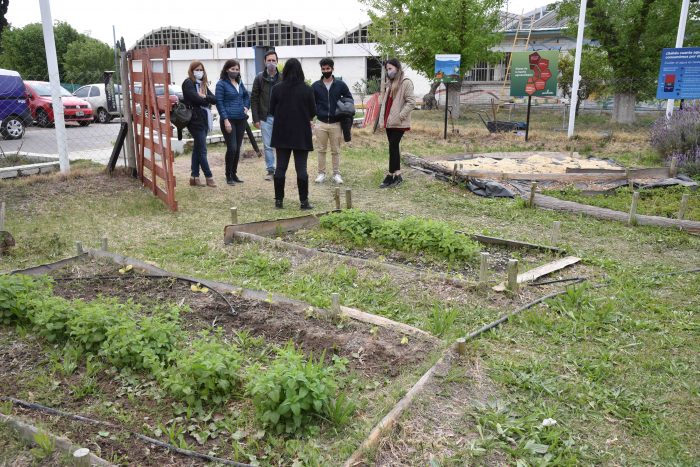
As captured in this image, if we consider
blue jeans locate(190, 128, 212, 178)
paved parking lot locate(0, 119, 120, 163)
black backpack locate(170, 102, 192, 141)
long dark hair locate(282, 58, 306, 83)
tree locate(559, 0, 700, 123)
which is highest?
tree locate(559, 0, 700, 123)

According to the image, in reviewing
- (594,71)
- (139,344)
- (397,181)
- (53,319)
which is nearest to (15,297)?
(53,319)

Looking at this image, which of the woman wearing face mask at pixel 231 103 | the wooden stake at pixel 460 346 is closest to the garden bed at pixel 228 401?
the wooden stake at pixel 460 346

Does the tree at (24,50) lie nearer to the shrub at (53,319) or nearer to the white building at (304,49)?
the white building at (304,49)

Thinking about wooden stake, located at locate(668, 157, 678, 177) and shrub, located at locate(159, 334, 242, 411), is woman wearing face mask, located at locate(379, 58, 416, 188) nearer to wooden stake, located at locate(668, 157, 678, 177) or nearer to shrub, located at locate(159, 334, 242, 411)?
Answer: wooden stake, located at locate(668, 157, 678, 177)

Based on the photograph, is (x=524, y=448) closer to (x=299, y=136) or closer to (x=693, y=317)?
(x=693, y=317)

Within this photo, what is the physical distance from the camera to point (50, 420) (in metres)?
3.07

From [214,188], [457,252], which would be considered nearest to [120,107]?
[214,188]

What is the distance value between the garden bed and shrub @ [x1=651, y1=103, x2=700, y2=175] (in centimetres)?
833

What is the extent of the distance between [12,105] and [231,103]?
30.0 ft

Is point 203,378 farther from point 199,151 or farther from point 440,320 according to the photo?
point 199,151

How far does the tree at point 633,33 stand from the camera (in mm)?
17672

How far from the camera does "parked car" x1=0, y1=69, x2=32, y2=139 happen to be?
14.7 metres

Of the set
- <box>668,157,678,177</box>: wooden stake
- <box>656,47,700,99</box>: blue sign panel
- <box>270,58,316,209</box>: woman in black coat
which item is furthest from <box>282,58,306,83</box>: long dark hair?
<box>656,47,700,99</box>: blue sign panel

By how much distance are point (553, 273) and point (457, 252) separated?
2.92ft
